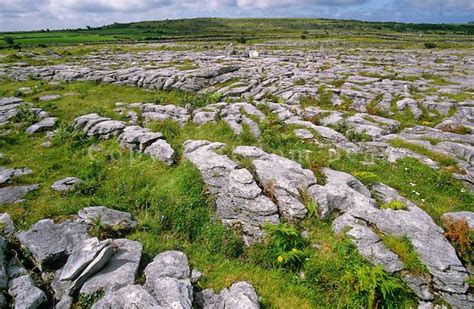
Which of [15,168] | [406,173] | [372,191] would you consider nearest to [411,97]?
[406,173]

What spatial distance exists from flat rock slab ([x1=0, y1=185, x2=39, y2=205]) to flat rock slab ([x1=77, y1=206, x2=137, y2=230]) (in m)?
3.61

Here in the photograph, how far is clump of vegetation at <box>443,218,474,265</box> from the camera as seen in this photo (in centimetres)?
1085

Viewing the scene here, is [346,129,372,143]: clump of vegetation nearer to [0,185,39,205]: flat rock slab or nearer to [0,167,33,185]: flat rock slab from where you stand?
[0,185,39,205]: flat rock slab

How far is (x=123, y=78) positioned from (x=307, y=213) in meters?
30.8

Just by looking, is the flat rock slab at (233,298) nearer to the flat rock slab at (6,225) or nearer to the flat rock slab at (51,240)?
the flat rock slab at (51,240)

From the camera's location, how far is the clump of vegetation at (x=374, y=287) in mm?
9398


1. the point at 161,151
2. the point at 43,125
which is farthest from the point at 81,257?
the point at 43,125

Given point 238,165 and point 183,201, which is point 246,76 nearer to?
point 238,165

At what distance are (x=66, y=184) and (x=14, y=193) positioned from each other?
7.30ft

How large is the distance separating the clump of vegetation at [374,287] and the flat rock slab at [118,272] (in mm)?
7085

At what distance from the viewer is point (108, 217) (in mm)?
13555

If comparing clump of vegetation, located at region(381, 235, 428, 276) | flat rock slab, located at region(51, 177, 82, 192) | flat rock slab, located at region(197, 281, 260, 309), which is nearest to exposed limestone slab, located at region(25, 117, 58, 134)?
flat rock slab, located at region(51, 177, 82, 192)

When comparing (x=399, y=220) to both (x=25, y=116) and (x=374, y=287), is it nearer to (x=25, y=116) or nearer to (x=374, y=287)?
(x=374, y=287)

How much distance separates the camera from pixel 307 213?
12.8 metres
